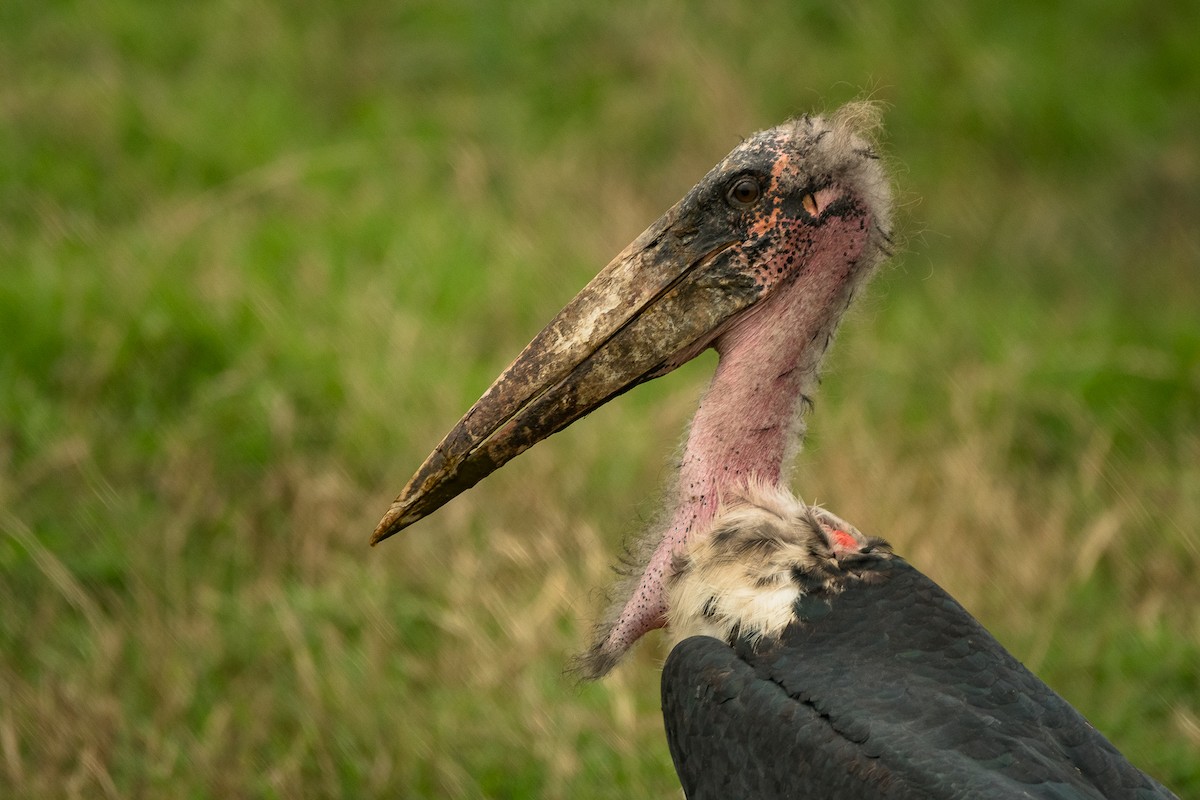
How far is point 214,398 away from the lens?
450 centimetres

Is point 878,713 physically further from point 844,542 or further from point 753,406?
point 753,406

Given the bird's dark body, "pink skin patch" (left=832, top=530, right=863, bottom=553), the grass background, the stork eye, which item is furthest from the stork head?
the bird's dark body

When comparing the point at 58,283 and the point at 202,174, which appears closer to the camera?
the point at 58,283

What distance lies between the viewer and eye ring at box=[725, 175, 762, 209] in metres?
2.88

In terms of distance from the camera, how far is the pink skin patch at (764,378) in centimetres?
281

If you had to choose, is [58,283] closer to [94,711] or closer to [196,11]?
[94,711]

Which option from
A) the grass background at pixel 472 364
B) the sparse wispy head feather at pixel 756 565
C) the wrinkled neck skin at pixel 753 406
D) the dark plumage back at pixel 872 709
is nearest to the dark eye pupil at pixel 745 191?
the wrinkled neck skin at pixel 753 406

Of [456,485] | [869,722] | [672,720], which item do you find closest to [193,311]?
[456,485]

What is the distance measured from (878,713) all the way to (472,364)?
3145 mm

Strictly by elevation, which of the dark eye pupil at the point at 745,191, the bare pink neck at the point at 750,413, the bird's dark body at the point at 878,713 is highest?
the dark eye pupil at the point at 745,191

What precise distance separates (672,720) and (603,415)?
2684 millimetres

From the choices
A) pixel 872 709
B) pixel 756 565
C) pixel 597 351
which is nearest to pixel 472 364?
pixel 597 351

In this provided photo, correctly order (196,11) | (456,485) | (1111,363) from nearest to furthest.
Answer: (456,485) < (1111,363) < (196,11)

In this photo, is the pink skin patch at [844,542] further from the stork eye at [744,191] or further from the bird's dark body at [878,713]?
the stork eye at [744,191]
